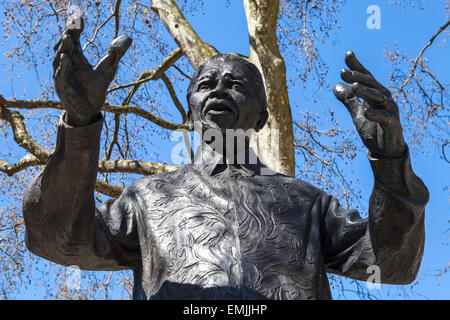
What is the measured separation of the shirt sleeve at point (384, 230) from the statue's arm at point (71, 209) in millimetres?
1018

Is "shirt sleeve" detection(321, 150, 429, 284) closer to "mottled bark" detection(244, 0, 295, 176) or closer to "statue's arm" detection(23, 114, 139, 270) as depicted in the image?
"statue's arm" detection(23, 114, 139, 270)

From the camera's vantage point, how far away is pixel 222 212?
132 inches

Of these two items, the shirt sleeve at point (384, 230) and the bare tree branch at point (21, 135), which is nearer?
the shirt sleeve at point (384, 230)

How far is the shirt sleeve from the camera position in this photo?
118 inches

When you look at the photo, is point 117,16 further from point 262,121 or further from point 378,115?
point 378,115

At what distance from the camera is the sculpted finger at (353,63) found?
9.80 feet

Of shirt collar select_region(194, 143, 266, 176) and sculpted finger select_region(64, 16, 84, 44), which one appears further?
shirt collar select_region(194, 143, 266, 176)

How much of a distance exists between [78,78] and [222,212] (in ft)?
3.06

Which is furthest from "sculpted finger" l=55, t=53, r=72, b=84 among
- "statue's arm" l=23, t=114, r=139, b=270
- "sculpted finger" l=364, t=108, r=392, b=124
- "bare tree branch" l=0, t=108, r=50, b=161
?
"bare tree branch" l=0, t=108, r=50, b=161

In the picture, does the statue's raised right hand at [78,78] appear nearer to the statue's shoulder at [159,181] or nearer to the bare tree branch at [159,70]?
the statue's shoulder at [159,181]

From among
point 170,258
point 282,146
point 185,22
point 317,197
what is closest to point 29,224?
point 170,258

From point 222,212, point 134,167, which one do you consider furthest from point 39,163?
point 222,212

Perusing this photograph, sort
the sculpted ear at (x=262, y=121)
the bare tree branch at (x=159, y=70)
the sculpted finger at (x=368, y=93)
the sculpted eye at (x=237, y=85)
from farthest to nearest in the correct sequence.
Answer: the bare tree branch at (x=159, y=70) → the sculpted ear at (x=262, y=121) → the sculpted eye at (x=237, y=85) → the sculpted finger at (x=368, y=93)

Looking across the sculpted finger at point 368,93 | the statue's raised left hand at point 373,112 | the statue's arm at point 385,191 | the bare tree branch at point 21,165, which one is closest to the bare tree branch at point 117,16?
the bare tree branch at point 21,165
